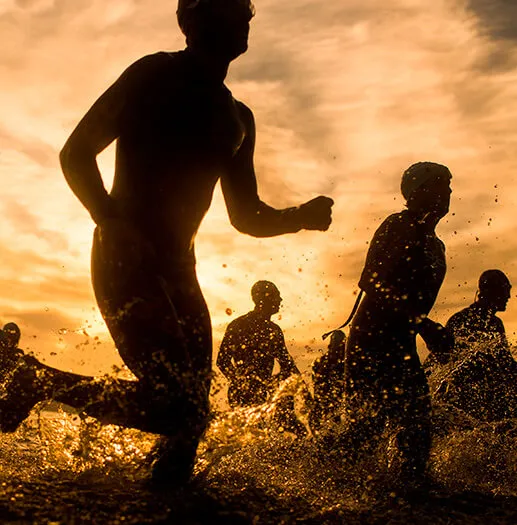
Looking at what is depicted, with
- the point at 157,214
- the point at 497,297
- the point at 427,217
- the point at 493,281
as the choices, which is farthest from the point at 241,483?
the point at 493,281

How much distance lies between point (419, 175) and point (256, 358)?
3.08m

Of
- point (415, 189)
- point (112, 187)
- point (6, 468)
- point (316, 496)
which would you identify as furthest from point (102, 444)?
point (415, 189)

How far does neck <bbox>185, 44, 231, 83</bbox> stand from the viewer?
3766 mm

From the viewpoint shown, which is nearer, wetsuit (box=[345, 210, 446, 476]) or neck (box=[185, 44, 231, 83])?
neck (box=[185, 44, 231, 83])

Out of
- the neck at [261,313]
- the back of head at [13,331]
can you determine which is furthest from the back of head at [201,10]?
the back of head at [13,331]

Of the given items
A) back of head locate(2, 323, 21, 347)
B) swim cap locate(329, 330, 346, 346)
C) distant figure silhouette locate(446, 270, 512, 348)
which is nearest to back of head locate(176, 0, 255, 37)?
distant figure silhouette locate(446, 270, 512, 348)

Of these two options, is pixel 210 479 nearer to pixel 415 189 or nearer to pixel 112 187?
pixel 112 187

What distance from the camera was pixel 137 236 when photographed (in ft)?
11.0

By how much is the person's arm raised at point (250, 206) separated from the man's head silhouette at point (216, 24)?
0.36 m

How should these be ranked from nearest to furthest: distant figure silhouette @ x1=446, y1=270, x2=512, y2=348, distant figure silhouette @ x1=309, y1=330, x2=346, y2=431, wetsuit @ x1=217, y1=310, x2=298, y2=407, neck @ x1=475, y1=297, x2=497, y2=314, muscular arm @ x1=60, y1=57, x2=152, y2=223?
muscular arm @ x1=60, y1=57, x2=152, y2=223 < distant figure silhouette @ x1=309, y1=330, x2=346, y2=431 < distant figure silhouette @ x1=446, y1=270, x2=512, y2=348 < neck @ x1=475, y1=297, x2=497, y2=314 < wetsuit @ x1=217, y1=310, x2=298, y2=407

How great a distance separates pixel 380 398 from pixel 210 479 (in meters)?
1.36

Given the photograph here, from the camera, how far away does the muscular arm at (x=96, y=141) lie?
134 inches

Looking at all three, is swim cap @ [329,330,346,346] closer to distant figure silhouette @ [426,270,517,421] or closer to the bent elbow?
distant figure silhouette @ [426,270,517,421]

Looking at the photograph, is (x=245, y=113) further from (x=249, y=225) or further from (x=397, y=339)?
(x=397, y=339)
